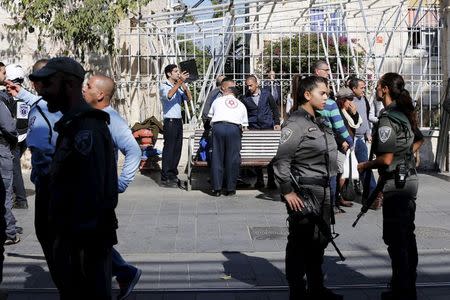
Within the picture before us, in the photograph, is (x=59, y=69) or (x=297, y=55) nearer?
(x=59, y=69)

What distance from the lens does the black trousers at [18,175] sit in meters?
10.1

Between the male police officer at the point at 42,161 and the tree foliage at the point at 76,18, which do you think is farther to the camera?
the tree foliage at the point at 76,18

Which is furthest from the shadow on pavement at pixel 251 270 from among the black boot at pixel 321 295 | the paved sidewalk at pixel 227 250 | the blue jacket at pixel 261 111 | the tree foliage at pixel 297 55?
the tree foliage at pixel 297 55

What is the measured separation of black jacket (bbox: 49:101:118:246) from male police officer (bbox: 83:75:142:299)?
1.33m

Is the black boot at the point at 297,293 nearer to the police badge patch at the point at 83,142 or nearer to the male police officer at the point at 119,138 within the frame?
the male police officer at the point at 119,138

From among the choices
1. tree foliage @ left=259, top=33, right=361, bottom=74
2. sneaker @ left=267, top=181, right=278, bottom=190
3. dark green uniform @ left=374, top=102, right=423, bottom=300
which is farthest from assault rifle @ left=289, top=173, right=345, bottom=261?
tree foliage @ left=259, top=33, right=361, bottom=74

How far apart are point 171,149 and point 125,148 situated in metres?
6.50

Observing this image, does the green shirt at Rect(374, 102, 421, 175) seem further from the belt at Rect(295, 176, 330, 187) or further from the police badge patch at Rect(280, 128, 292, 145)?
the police badge patch at Rect(280, 128, 292, 145)

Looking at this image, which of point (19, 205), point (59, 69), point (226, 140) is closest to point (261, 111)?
point (226, 140)

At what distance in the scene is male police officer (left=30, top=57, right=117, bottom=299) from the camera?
4656mm

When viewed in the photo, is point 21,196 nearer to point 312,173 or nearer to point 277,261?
point 277,261

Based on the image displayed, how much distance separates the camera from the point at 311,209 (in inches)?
243

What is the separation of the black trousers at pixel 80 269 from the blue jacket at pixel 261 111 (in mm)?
8149

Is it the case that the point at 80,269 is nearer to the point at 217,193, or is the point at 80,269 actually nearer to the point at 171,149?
the point at 217,193
